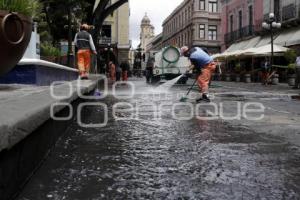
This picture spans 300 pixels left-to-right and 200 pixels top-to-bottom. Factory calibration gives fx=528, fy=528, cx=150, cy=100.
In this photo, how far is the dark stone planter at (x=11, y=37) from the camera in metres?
5.27

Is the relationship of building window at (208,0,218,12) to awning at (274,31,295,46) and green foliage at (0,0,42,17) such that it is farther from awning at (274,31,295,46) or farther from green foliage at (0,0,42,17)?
green foliage at (0,0,42,17)

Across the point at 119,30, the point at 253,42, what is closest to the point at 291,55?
the point at 253,42

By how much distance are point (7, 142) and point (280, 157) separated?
2.59 metres

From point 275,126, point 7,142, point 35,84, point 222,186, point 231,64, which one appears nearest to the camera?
point 7,142

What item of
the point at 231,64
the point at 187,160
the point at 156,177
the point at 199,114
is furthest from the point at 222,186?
the point at 231,64

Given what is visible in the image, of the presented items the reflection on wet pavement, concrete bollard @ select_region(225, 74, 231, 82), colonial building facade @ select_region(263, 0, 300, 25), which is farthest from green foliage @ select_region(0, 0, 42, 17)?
concrete bollard @ select_region(225, 74, 231, 82)

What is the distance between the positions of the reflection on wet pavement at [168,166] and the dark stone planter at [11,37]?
38.8 inches

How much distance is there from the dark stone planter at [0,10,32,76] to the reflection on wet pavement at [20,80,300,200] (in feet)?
3.23

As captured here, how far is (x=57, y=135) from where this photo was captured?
16.1ft

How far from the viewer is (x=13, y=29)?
18.0ft

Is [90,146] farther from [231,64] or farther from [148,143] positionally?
[231,64]

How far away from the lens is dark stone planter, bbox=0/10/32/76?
5.27 m

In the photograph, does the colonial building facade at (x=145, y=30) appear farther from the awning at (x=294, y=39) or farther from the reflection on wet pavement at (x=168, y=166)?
the reflection on wet pavement at (x=168, y=166)

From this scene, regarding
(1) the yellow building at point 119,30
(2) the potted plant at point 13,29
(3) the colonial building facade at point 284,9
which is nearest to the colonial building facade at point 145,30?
(1) the yellow building at point 119,30
